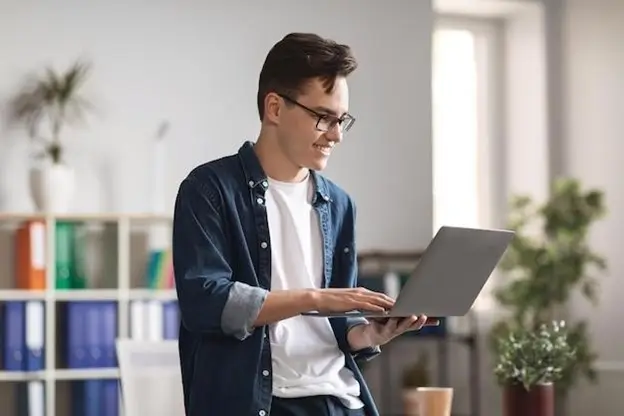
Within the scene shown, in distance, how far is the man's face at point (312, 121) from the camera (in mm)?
1940

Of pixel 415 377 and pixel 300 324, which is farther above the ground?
pixel 300 324

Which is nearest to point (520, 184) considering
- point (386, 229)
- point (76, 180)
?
point (386, 229)

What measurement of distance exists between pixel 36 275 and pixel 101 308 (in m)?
0.31

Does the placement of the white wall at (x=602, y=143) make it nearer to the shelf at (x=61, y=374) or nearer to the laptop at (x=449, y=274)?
the shelf at (x=61, y=374)

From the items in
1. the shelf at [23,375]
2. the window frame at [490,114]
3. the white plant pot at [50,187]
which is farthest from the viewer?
the window frame at [490,114]

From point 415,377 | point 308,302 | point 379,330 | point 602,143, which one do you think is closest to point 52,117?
point 415,377

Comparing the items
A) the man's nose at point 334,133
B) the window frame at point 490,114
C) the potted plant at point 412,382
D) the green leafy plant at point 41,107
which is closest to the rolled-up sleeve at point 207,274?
the man's nose at point 334,133

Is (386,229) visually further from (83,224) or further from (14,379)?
(14,379)

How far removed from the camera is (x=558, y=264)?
540 centimetres

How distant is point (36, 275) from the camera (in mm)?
4848

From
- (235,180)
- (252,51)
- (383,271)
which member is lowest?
(383,271)

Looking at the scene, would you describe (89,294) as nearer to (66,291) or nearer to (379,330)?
(66,291)

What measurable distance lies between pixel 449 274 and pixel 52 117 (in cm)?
354

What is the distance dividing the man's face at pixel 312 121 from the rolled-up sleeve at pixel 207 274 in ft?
0.54
